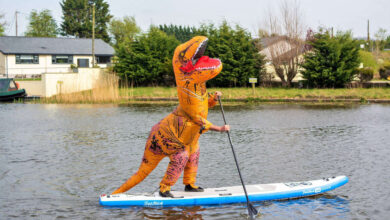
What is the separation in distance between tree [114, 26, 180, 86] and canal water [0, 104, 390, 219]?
49.0 feet

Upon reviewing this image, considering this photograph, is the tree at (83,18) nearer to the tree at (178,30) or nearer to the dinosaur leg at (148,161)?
the tree at (178,30)

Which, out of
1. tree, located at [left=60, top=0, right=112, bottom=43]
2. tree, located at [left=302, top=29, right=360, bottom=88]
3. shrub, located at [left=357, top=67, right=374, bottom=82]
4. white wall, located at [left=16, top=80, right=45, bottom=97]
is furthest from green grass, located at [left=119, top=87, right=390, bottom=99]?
tree, located at [left=60, top=0, right=112, bottom=43]

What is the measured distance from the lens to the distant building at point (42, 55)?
5441 centimetres

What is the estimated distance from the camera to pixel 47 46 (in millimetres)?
59281

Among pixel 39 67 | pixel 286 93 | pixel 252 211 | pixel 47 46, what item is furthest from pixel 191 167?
pixel 47 46

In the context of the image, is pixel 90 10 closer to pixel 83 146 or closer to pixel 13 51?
pixel 13 51

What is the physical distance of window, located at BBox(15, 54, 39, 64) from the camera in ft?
181

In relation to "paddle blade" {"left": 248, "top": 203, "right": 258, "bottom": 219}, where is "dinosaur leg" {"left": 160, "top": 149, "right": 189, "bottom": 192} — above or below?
above

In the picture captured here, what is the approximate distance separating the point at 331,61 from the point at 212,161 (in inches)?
831

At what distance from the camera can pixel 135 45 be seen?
120 feet

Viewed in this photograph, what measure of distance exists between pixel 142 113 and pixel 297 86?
13.8 metres

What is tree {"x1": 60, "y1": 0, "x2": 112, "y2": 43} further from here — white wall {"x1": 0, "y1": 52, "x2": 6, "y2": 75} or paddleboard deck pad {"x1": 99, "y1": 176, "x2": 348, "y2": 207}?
paddleboard deck pad {"x1": 99, "y1": 176, "x2": 348, "y2": 207}

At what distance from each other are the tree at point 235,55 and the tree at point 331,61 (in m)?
3.72

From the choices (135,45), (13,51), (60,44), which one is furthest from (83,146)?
(60,44)
